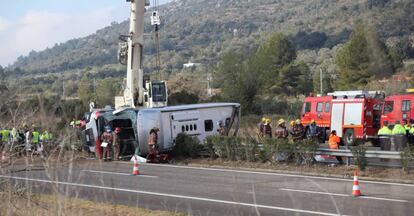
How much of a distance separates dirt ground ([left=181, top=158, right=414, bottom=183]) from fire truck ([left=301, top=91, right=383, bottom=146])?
720 centimetres

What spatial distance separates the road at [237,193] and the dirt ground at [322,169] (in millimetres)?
874

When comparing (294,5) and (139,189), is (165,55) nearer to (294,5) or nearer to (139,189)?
(294,5)

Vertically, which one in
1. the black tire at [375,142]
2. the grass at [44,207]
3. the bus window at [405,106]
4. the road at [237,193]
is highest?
the bus window at [405,106]

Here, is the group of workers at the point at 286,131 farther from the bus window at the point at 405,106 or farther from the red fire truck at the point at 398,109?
the bus window at the point at 405,106

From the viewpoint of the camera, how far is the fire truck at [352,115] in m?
29.5

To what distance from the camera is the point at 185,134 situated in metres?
25.1

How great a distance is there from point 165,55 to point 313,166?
135 m

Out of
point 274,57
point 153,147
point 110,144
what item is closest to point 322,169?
point 153,147

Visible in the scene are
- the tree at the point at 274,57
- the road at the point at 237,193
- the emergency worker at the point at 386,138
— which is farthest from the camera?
the tree at the point at 274,57

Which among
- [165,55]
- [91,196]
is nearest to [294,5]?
[165,55]

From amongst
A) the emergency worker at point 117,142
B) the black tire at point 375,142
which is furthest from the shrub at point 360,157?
the black tire at point 375,142

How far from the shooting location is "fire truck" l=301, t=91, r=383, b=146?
96.9 feet

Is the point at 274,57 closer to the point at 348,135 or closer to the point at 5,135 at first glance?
the point at 348,135

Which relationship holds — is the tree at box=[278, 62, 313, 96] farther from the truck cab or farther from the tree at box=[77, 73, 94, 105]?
the truck cab
